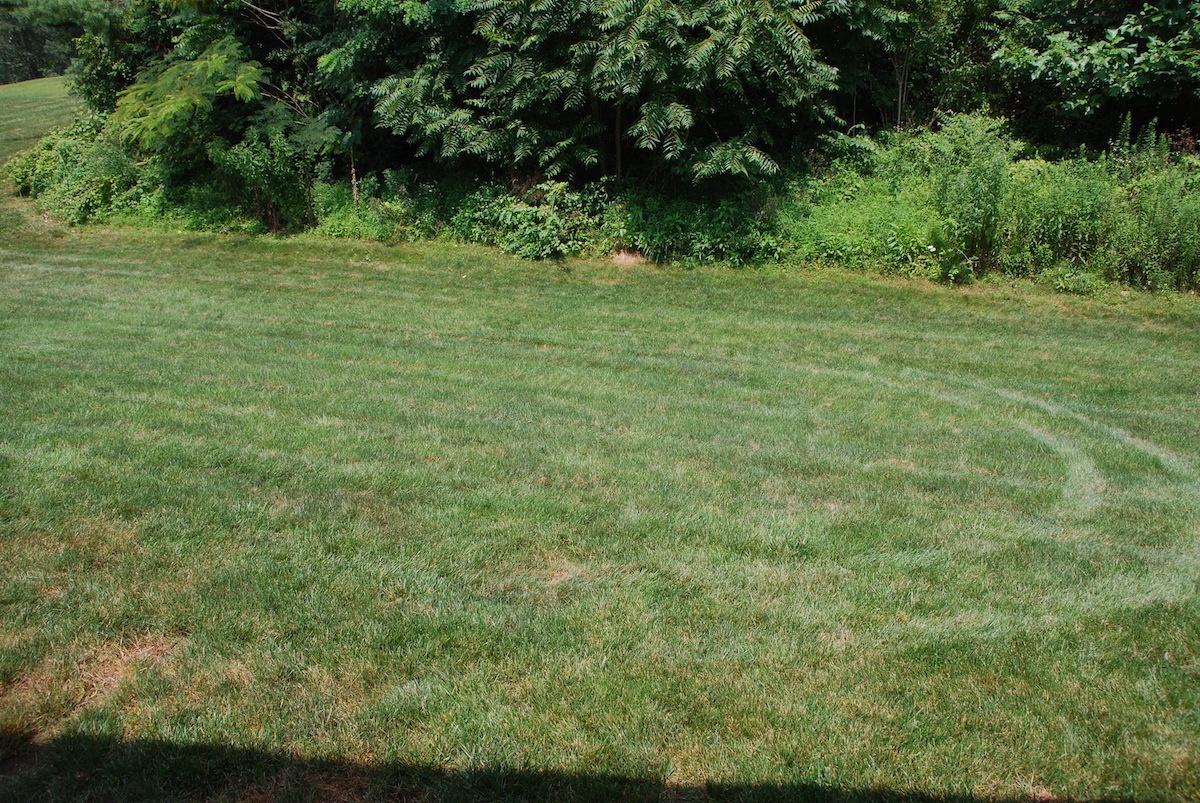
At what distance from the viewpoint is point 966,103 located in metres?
15.3

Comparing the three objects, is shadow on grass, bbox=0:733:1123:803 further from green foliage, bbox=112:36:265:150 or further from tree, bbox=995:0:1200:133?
green foliage, bbox=112:36:265:150

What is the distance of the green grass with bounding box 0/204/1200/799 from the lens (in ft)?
9.16

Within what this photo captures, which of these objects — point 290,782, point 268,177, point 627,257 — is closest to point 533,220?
point 627,257

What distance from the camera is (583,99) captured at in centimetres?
1309

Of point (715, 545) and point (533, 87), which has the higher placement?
point (533, 87)

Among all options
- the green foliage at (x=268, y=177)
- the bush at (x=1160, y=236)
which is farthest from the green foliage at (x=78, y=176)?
the bush at (x=1160, y=236)

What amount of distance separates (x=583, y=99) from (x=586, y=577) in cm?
1075

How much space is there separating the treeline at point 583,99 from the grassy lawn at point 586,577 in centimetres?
614

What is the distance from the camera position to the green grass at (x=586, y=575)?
279cm

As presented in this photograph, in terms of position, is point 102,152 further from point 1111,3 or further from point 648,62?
point 1111,3

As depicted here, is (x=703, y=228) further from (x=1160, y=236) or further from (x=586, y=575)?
(x=586, y=575)

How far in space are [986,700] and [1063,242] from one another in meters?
10.8

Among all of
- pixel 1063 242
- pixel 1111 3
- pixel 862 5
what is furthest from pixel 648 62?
pixel 1111 3

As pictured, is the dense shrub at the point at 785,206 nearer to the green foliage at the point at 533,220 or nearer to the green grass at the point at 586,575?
the green foliage at the point at 533,220
